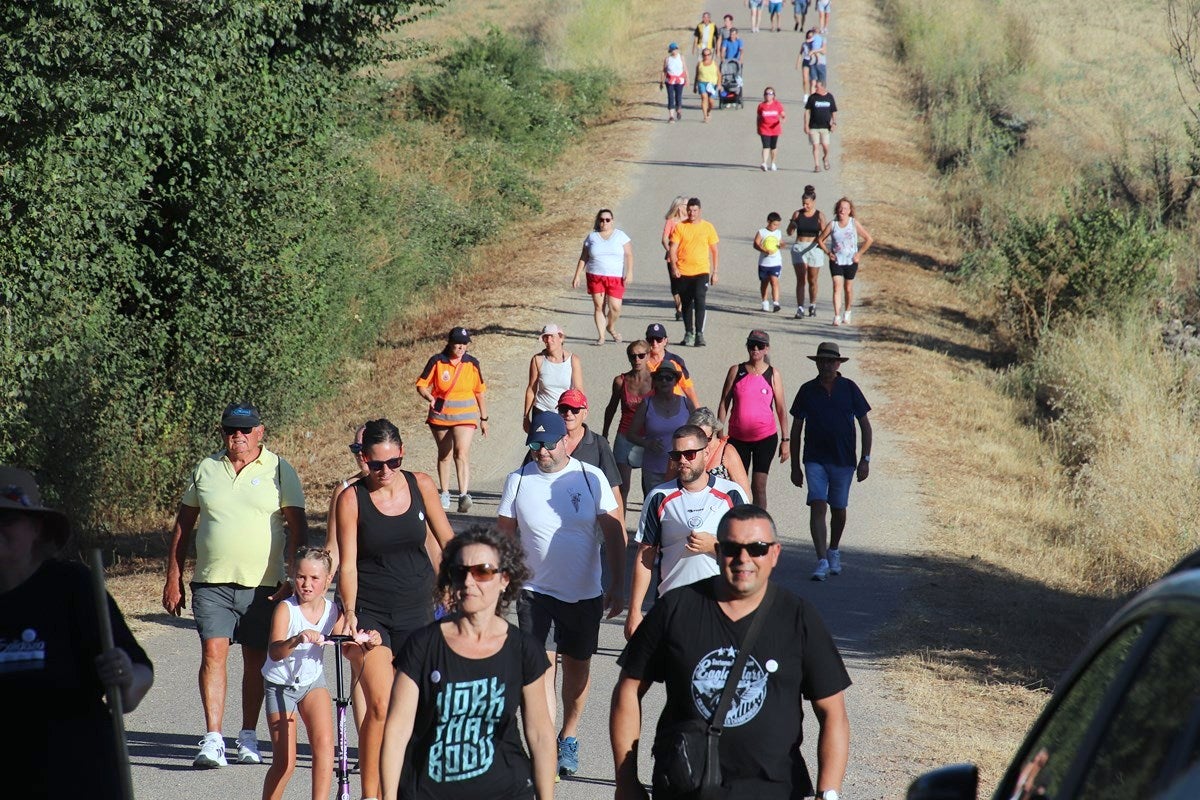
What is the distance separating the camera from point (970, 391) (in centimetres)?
1922

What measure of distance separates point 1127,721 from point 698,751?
219 centimetres

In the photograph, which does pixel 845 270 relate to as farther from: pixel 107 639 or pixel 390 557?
pixel 107 639

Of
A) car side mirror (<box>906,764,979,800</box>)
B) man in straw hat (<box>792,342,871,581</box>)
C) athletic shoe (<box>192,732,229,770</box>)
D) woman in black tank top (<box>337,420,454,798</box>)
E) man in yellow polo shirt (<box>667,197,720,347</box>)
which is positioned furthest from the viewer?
man in yellow polo shirt (<box>667,197,720,347</box>)

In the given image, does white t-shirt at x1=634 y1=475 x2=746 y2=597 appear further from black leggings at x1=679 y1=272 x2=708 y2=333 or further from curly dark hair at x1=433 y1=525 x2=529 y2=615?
black leggings at x1=679 y1=272 x2=708 y2=333

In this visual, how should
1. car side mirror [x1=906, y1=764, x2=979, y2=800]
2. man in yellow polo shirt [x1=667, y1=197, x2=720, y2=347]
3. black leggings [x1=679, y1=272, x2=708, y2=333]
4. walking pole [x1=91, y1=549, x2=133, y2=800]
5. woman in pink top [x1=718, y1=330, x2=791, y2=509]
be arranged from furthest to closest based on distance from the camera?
black leggings [x1=679, y1=272, x2=708, y2=333] < man in yellow polo shirt [x1=667, y1=197, x2=720, y2=347] < woman in pink top [x1=718, y1=330, x2=791, y2=509] < walking pole [x1=91, y1=549, x2=133, y2=800] < car side mirror [x1=906, y1=764, x2=979, y2=800]

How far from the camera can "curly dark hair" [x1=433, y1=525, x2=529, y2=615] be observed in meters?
5.00

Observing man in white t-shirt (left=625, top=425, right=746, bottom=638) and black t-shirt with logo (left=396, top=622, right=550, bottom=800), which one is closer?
black t-shirt with logo (left=396, top=622, right=550, bottom=800)

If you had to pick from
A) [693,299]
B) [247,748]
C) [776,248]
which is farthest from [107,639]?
[776,248]

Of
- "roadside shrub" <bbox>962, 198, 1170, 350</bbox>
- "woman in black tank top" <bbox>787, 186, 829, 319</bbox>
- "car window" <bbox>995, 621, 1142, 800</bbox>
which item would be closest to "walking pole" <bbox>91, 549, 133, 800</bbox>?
"car window" <bbox>995, 621, 1142, 800</bbox>

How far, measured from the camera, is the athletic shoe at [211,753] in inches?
304

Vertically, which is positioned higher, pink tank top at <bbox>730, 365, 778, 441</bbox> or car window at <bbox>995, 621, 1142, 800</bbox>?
pink tank top at <bbox>730, 365, 778, 441</bbox>

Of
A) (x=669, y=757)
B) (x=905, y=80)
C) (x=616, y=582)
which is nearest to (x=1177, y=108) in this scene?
(x=905, y=80)

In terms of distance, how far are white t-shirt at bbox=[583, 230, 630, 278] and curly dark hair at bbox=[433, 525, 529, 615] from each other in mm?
12750

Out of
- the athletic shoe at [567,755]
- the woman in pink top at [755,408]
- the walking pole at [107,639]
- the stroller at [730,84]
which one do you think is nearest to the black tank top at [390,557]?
the athletic shoe at [567,755]
